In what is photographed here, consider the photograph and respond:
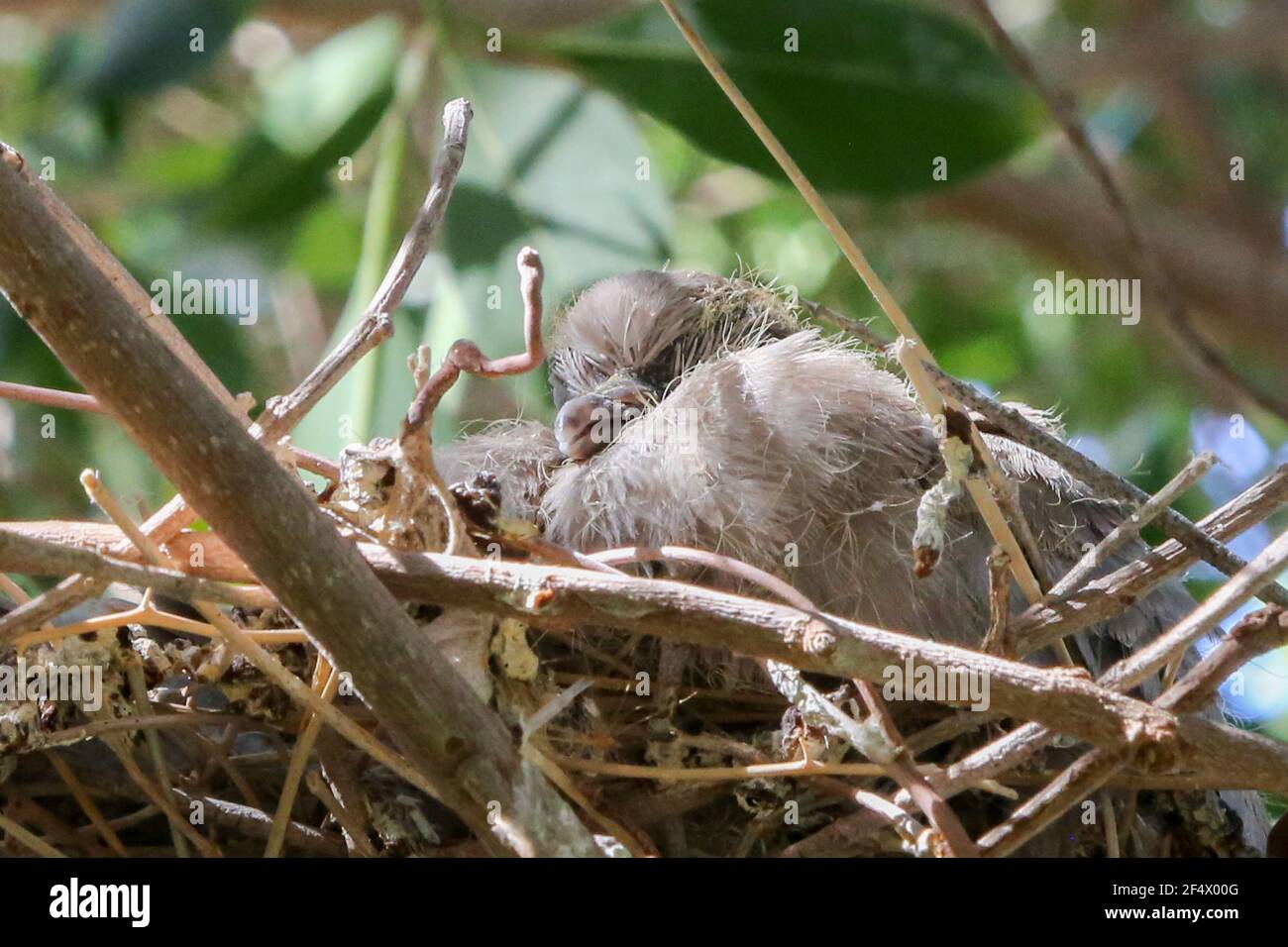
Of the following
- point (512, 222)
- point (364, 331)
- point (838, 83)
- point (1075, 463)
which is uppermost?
point (838, 83)

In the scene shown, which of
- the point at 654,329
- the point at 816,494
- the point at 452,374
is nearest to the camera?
the point at 452,374

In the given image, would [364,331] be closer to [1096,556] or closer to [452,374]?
[452,374]

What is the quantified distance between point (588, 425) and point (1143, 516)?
779 mm

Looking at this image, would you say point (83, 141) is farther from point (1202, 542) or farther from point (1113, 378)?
point (1202, 542)

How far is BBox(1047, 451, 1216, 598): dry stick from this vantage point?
1.34m

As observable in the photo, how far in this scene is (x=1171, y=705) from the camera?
120 centimetres

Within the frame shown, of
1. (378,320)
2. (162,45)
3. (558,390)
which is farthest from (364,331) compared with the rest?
(162,45)

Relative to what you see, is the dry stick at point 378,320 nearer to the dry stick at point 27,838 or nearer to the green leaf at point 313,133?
the dry stick at point 27,838

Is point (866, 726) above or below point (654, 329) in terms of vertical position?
below

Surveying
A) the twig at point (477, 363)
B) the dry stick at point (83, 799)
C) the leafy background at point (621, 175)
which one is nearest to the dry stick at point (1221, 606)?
the twig at point (477, 363)

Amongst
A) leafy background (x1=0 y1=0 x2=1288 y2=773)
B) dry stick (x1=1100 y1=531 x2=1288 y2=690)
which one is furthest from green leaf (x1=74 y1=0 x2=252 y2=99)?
dry stick (x1=1100 y1=531 x2=1288 y2=690)

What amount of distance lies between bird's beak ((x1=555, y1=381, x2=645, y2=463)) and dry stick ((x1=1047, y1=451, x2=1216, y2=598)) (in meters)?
0.67

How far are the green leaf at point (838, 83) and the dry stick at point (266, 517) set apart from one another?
179cm

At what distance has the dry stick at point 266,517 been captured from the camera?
1.13 meters
